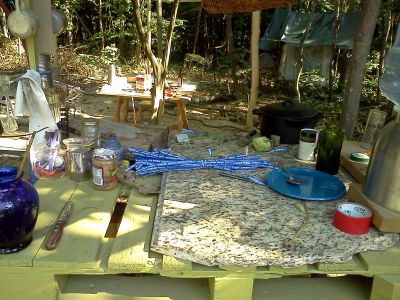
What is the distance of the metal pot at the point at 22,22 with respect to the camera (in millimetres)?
2105

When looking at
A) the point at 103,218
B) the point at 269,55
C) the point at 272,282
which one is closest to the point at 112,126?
the point at 103,218

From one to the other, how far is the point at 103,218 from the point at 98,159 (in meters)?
0.26

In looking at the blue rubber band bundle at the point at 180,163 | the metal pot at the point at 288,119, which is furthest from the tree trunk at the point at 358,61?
the blue rubber band bundle at the point at 180,163

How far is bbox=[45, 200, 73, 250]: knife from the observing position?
49.5 inches

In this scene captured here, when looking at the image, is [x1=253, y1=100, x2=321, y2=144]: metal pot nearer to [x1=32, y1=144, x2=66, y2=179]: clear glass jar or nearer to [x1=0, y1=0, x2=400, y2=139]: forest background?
[x1=32, y1=144, x2=66, y2=179]: clear glass jar

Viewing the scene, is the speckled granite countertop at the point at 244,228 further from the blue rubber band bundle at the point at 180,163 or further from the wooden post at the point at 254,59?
the wooden post at the point at 254,59

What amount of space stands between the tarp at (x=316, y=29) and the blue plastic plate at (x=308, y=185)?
267 inches

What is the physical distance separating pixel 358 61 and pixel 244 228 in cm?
150

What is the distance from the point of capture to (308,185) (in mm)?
1673

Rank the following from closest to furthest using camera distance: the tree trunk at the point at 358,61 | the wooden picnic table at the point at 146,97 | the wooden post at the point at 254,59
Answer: the tree trunk at the point at 358,61 < the wooden post at the point at 254,59 < the wooden picnic table at the point at 146,97

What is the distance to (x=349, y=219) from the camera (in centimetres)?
132

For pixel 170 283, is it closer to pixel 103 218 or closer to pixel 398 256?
pixel 103 218

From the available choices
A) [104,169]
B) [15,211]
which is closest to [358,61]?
[104,169]

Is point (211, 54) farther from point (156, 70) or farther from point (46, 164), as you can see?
point (46, 164)
